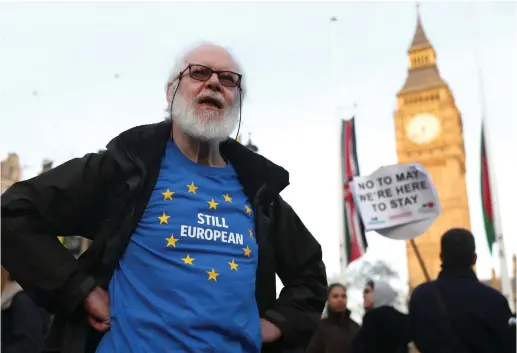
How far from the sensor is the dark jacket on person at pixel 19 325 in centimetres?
323

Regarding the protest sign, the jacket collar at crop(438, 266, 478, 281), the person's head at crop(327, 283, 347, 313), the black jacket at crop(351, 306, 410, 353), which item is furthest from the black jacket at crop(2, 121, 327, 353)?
the protest sign

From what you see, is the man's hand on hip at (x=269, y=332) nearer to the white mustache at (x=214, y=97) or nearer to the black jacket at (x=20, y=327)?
the white mustache at (x=214, y=97)

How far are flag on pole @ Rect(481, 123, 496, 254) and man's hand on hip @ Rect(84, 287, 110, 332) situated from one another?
9.12 m

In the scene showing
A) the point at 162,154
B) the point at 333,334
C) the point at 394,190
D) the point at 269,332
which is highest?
the point at 162,154

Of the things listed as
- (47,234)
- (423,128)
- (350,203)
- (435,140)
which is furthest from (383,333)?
(423,128)

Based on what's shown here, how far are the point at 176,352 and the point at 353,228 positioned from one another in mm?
8352

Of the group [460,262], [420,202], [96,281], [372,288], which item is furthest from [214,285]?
[420,202]

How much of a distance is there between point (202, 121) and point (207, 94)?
0.10 m

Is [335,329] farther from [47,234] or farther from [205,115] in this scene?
[47,234]

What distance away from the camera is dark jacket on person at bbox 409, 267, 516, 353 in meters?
3.54

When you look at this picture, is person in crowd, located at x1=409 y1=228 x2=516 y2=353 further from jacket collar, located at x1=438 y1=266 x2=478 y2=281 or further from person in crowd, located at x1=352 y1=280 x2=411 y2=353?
person in crowd, located at x1=352 y1=280 x2=411 y2=353

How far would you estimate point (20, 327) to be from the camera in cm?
329

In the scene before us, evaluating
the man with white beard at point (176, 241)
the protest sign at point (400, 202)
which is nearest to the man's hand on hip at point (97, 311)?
the man with white beard at point (176, 241)

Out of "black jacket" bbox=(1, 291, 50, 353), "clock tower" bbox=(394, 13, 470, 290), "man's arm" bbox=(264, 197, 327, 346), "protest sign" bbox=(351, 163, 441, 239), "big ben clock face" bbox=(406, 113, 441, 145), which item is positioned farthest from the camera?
"big ben clock face" bbox=(406, 113, 441, 145)
